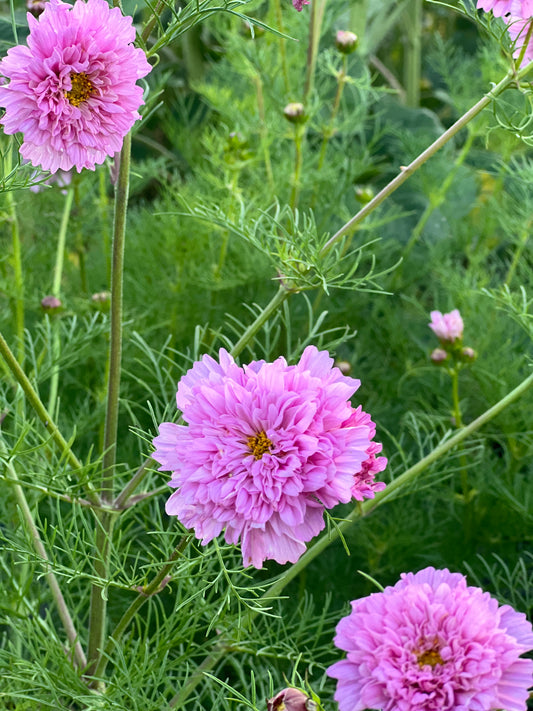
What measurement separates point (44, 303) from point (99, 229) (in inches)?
13.1

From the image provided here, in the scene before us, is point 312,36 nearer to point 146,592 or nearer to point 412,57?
point 146,592

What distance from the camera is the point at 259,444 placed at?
397 mm

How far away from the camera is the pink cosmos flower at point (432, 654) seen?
1.14 ft

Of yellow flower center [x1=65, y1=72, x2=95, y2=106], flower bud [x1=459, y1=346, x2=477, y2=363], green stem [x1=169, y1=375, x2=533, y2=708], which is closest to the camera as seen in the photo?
yellow flower center [x1=65, y1=72, x2=95, y2=106]

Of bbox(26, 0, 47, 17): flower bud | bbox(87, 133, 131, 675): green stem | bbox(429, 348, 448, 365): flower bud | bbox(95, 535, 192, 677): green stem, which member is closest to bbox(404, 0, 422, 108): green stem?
bbox(429, 348, 448, 365): flower bud

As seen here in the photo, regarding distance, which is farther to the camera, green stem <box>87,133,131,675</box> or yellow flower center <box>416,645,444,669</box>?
green stem <box>87,133,131,675</box>

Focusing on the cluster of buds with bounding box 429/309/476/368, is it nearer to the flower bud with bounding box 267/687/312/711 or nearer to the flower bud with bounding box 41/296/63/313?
the flower bud with bounding box 41/296/63/313

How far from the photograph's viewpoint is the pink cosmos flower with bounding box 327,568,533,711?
0.35 m

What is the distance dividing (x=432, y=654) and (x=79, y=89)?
1.07 feet

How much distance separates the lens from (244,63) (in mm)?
1185

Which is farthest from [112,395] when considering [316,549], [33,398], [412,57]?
[412,57]

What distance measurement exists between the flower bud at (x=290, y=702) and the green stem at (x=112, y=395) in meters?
0.14

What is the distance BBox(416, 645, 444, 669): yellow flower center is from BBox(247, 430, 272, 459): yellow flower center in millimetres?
110

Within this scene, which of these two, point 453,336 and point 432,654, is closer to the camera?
point 432,654
